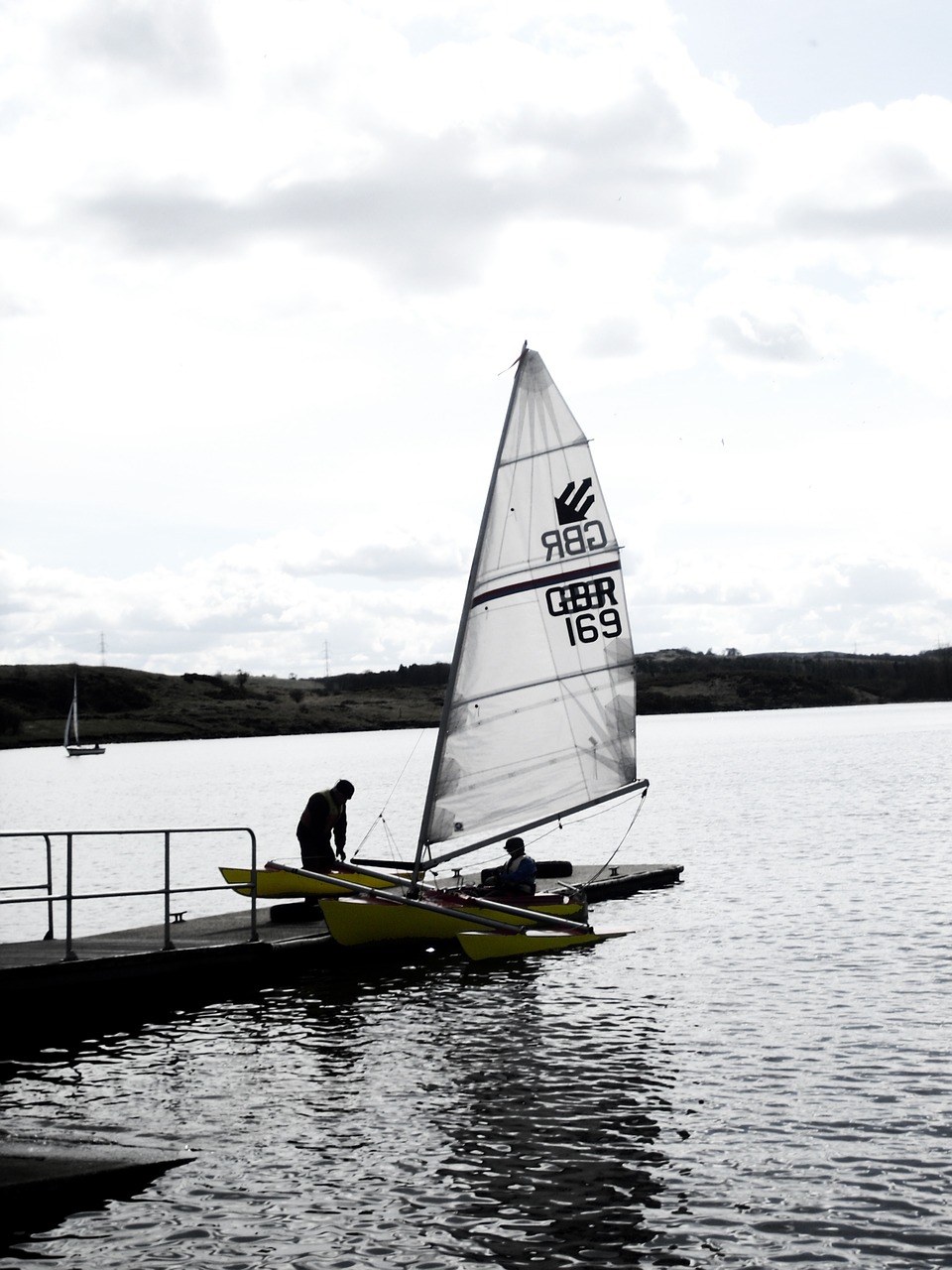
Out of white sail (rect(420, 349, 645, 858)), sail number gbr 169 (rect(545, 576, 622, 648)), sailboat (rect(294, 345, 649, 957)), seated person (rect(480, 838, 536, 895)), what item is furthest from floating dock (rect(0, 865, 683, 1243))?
sail number gbr 169 (rect(545, 576, 622, 648))

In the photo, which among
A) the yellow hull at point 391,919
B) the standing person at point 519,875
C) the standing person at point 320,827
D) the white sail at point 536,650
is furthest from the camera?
the standing person at point 320,827

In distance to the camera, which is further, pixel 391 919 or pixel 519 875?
pixel 519 875

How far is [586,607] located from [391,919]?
299 inches

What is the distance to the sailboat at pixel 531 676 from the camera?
88.5 feet

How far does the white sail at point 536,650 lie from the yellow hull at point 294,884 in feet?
7.86

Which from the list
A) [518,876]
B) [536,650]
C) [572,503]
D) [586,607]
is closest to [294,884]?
[518,876]

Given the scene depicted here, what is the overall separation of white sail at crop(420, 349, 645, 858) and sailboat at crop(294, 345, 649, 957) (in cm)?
3

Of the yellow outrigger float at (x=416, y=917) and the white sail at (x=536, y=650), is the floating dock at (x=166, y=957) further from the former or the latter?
the white sail at (x=536, y=650)

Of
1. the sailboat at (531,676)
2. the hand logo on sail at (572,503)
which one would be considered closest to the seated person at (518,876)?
the sailboat at (531,676)

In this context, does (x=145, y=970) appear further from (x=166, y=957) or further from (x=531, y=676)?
(x=531, y=676)

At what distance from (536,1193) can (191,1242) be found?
3496mm

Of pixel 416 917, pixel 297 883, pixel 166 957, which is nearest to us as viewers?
pixel 166 957

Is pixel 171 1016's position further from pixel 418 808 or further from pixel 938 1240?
pixel 418 808

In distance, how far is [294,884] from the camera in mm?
29594
